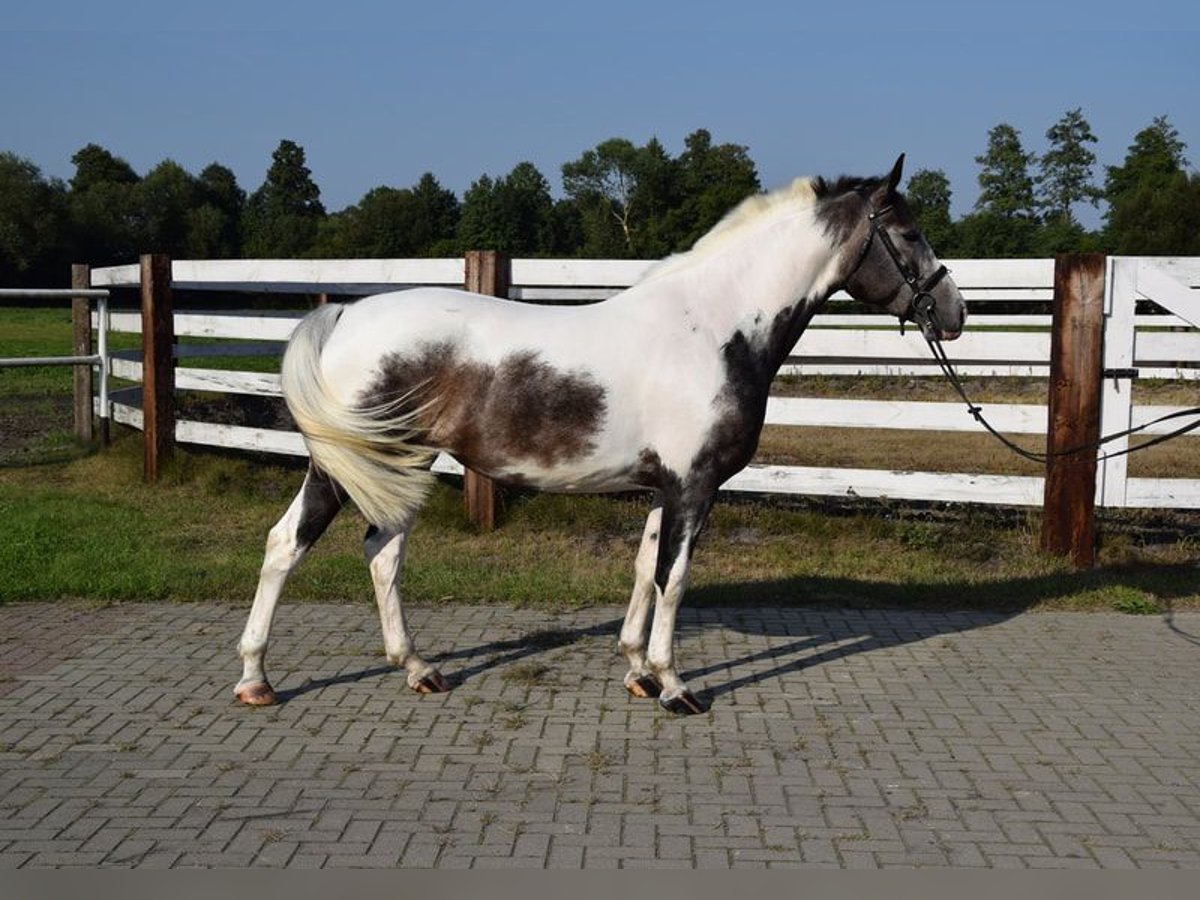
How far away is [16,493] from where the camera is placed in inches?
410

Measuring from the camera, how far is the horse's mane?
18.9ft

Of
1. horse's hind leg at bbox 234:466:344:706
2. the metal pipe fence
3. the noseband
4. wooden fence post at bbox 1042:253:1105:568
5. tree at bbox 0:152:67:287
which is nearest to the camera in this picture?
horse's hind leg at bbox 234:466:344:706

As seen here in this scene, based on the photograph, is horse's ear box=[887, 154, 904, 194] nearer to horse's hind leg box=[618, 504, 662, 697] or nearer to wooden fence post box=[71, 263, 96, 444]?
horse's hind leg box=[618, 504, 662, 697]

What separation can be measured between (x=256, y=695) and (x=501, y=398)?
1695 millimetres

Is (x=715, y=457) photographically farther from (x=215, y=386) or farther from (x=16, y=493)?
(x=16, y=493)

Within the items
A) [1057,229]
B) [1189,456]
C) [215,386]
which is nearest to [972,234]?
[1057,229]

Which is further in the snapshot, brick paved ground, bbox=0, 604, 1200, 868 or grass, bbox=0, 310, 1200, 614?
grass, bbox=0, 310, 1200, 614

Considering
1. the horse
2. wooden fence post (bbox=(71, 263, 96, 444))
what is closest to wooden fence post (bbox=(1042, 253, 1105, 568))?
the horse

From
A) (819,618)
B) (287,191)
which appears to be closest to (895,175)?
(819,618)

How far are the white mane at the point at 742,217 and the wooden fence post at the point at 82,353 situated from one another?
8.54 meters

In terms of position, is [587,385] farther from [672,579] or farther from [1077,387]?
[1077,387]

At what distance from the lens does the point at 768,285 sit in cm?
566

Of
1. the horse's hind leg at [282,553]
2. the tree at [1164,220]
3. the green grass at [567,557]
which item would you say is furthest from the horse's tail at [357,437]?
the tree at [1164,220]

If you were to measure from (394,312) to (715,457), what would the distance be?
1.53 meters
